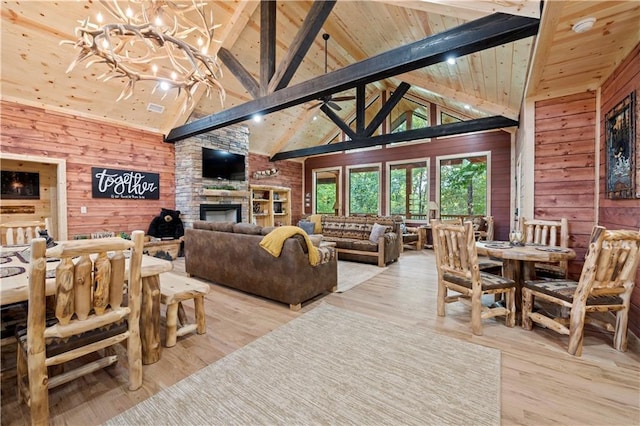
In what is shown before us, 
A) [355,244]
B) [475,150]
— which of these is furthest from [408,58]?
[475,150]

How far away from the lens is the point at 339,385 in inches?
68.9

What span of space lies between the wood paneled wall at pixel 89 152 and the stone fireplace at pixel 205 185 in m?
0.32

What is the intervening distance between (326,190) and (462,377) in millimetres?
8356

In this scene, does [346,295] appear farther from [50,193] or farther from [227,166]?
[50,193]

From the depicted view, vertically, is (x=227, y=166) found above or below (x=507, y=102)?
below

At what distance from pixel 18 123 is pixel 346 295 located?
18.7 ft

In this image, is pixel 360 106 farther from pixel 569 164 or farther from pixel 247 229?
pixel 247 229

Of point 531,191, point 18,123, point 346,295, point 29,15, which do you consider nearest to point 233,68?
point 29,15

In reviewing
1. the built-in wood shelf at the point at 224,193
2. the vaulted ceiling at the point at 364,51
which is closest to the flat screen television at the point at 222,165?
the built-in wood shelf at the point at 224,193

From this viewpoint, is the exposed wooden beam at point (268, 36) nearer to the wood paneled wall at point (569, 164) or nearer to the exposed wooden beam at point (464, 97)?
the exposed wooden beam at point (464, 97)

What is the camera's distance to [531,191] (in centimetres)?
360

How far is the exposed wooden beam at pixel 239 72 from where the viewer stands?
4.48 metres

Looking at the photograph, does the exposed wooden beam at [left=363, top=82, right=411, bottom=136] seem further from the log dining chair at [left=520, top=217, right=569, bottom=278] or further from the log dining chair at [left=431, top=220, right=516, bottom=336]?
the log dining chair at [left=431, top=220, right=516, bottom=336]

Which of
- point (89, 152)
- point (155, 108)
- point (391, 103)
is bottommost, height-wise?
point (89, 152)
